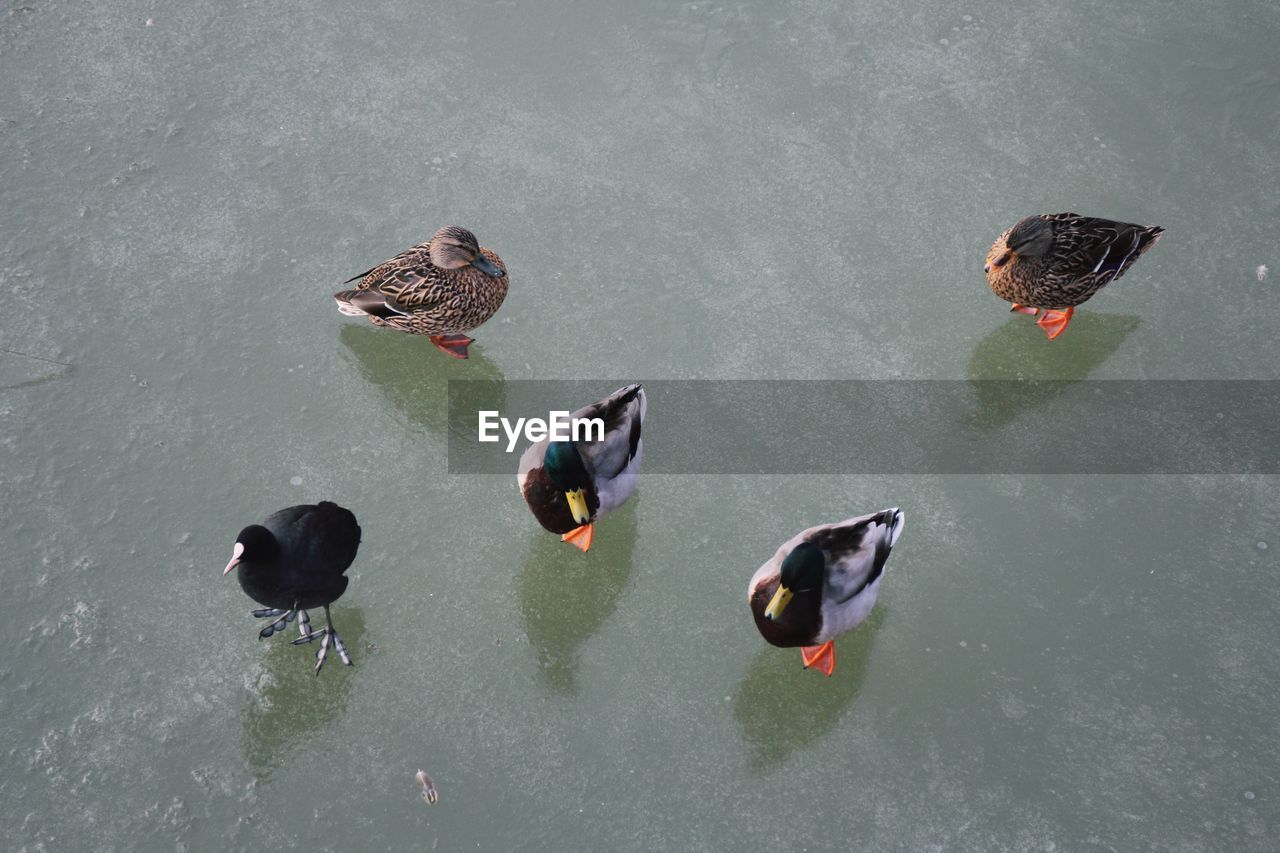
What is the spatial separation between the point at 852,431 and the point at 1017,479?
0.69 m

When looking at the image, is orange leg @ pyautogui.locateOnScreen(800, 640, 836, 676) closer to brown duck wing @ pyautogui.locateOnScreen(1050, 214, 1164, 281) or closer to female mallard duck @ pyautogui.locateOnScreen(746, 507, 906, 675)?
female mallard duck @ pyautogui.locateOnScreen(746, 507, 906, 675)

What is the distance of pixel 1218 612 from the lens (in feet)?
12.9

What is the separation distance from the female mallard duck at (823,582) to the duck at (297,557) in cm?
143

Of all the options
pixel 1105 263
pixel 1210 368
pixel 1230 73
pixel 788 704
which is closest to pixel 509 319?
pixel 788 704

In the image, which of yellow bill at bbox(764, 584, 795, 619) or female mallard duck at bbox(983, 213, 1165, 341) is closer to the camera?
yellow bill at bbox(764, 584, 795, 619)

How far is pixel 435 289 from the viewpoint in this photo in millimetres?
4188

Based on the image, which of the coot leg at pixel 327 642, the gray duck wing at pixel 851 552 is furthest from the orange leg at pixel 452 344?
the gray duck wing at pixel 851 552

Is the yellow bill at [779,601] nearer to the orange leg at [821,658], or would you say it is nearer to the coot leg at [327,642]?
the orange leg at [821,658]

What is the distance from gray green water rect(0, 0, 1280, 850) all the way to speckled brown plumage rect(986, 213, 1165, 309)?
13.4 inches

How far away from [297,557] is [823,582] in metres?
1.75

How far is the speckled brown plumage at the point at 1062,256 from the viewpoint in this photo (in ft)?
14.1

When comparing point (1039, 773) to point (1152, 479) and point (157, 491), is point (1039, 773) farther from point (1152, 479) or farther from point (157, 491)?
point (157, 491)

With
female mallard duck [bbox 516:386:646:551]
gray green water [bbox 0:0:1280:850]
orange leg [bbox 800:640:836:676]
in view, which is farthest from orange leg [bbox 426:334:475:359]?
orange leg [bbox 800:640:836:676]

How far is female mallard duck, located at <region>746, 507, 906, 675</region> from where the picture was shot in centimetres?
334
